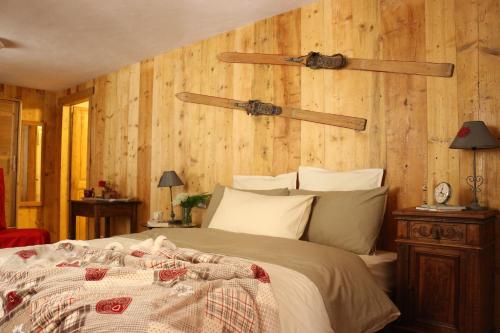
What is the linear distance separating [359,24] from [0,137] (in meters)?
4.75

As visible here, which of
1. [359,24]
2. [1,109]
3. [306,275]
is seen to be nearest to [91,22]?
[359,24]

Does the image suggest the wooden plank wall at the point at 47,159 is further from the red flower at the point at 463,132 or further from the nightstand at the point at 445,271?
the red flower at the point at 463,132

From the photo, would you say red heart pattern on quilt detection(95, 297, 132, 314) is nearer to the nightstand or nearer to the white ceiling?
the nightstand

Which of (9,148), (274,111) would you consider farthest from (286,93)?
(9,148)

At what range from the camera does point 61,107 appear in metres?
6.09

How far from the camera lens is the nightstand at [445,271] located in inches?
76.5

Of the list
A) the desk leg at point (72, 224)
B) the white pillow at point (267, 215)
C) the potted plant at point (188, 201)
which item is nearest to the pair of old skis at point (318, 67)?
the white pillow at point (267, 215)

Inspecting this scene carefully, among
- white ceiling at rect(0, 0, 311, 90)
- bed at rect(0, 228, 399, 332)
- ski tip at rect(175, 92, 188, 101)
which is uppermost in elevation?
white ceiling at rect(0, 0, 311, 90)

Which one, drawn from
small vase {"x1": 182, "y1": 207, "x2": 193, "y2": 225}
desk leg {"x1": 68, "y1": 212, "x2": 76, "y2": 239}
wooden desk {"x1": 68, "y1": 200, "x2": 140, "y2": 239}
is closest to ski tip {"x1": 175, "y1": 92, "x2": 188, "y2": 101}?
small vase {"x1": 182, "y1": 207, "x2": 193, "y2": 225}

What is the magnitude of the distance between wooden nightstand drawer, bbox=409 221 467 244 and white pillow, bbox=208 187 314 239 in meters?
0.63

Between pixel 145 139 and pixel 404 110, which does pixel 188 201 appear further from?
pixel 404 110

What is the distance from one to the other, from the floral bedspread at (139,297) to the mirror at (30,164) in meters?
5.01

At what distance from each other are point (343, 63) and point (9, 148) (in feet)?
15.1

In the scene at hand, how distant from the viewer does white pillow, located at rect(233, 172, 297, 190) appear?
3.04m
